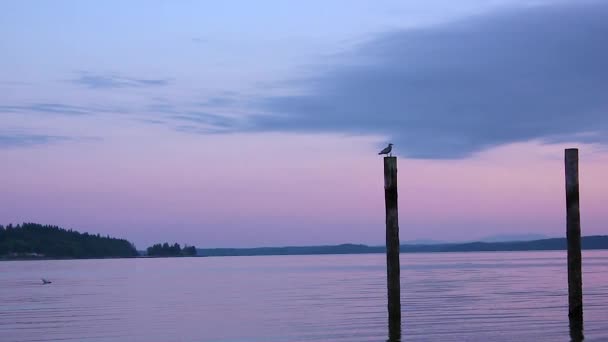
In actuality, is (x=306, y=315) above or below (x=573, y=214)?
below

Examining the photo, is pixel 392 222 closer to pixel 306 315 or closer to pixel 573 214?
pixel 573 214

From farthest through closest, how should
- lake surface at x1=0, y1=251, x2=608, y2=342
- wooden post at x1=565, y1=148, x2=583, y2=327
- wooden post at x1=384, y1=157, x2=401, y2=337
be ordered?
1. lake surface at x1=0, y1=251, x2=608, y2=342
2. wooden post at x1=565, y1=148, x2=583, y2=327
3. wooden post at x1=384, y1=157, x2=401, y2=337

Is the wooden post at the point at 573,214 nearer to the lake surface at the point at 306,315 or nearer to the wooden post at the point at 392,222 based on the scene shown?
the lake surface at the point at 306,315

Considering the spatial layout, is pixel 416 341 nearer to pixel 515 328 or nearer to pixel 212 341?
pixel 515 328

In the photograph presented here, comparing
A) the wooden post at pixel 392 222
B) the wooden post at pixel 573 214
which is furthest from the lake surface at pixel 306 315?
the wooden post at pixel 392 222

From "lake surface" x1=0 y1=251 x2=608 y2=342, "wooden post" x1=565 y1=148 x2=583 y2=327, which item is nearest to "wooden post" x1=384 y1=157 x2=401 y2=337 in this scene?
"lake surface" x1=0 y1=251 x2=608 y2=342

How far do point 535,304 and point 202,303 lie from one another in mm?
16471

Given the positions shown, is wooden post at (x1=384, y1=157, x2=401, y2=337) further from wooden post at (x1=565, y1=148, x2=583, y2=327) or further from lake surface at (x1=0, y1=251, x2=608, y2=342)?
wooden post at (x1=565, y1=148, x2=583, y2=327)

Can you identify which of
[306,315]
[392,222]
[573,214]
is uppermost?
[573,214]

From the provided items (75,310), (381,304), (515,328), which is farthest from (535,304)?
(75,310)

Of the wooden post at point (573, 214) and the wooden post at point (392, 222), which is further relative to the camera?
the wooden post at point (573, 214)

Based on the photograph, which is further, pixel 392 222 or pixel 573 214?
pixel 573 214

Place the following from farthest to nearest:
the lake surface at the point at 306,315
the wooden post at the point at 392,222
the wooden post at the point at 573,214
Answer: the lake surface at the point at 306,315 → the wooden post at the point at 573,214 → the wooden post at the point at 392,222

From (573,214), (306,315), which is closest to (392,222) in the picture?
(573,214)
